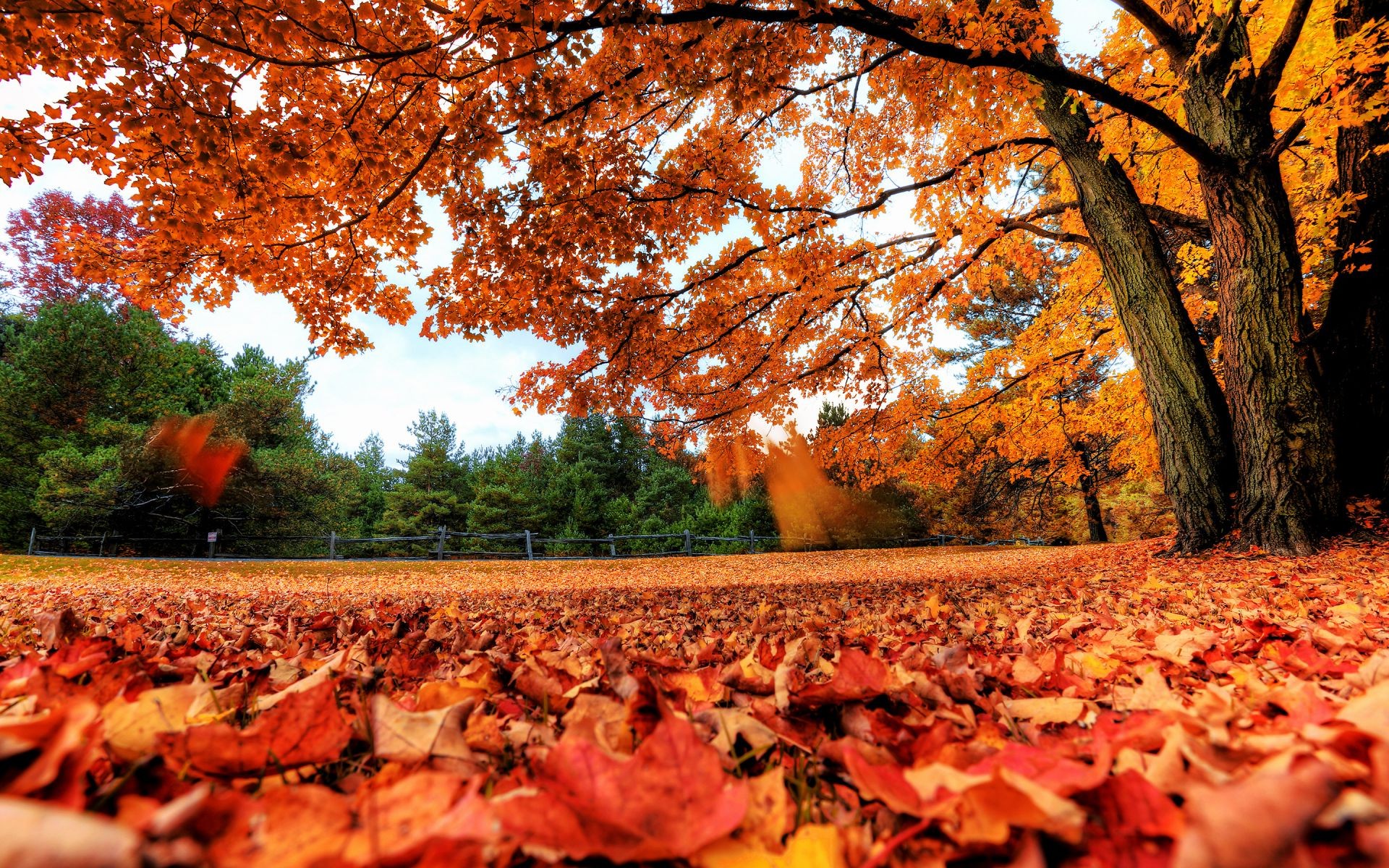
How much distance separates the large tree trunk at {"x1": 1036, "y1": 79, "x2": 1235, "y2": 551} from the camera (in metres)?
5.18

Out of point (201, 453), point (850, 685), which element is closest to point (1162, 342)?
point (850, 685)

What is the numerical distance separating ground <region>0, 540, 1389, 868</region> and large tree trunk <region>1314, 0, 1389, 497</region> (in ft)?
16.6

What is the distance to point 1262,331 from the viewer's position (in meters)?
4.76

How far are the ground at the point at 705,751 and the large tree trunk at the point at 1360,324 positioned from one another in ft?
16.6

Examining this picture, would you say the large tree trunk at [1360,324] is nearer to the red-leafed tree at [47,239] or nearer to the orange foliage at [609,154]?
the orange foliage at [609,154]

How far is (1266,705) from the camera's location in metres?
0.79

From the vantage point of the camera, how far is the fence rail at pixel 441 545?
62.6 ft

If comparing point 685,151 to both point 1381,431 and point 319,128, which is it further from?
point 1381,431

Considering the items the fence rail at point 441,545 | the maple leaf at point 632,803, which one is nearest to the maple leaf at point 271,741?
the maple leaf at point 632,803

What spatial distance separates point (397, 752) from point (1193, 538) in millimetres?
6873

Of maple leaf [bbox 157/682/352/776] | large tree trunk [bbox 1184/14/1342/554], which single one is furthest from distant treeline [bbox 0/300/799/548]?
maple leaf [bbox 157/682/352/776]

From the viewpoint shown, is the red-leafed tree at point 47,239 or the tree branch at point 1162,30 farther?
the red-leafed tree at point 47,239

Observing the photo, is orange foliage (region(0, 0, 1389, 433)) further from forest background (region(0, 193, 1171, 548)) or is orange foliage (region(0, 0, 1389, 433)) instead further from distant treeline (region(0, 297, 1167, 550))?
distant treeline (region(0, 297, 1167, 550))

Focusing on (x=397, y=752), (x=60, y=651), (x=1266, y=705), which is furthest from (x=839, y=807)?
(x=60, y=651)
